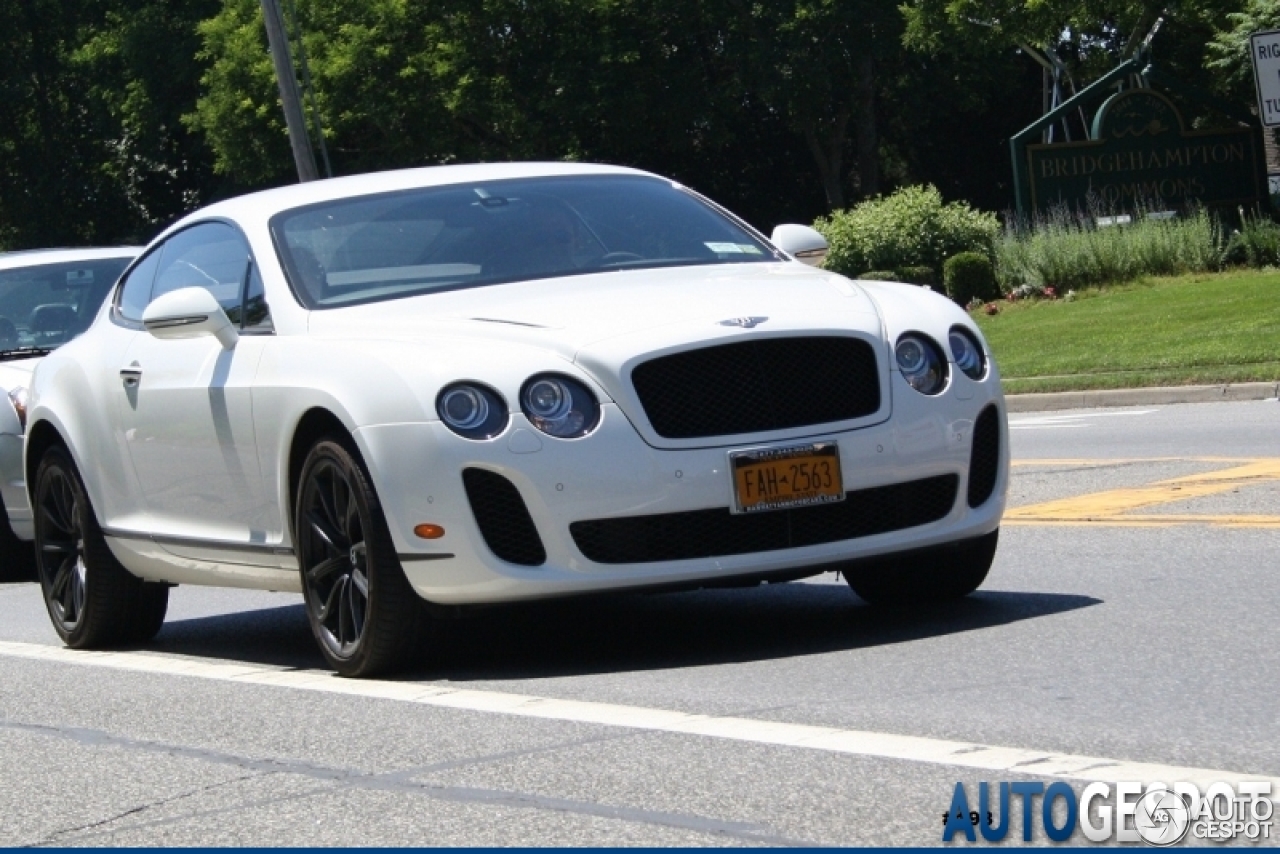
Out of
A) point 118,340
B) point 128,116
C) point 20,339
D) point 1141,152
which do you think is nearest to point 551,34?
point 128,116

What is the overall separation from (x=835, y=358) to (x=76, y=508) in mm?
3403

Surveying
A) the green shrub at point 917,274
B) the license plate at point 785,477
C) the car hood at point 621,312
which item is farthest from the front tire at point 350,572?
the green shrub at point 917,274

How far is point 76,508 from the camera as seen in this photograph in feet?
28.7

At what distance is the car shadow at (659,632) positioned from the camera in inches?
278

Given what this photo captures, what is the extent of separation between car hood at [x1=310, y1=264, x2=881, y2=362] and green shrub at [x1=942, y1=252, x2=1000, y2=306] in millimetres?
23080

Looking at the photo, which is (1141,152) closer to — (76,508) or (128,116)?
(76,508)

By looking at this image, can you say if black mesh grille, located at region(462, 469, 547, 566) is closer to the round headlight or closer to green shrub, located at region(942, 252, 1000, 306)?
the round headlight

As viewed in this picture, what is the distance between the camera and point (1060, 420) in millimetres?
17766

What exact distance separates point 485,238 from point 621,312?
3.71ft

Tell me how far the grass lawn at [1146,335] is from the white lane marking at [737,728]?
12425mm

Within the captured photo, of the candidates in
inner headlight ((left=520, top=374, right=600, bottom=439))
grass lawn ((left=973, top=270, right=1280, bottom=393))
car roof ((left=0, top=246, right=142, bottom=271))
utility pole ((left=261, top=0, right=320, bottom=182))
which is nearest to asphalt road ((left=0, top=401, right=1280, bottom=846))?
inner headlight ((left=520, top=374, right=600, bottom=439))

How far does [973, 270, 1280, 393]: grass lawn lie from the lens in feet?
63.8

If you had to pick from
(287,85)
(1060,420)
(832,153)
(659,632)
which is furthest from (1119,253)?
(832,153)

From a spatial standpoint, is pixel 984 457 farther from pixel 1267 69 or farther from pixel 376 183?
pixel 1267 69
